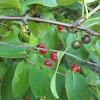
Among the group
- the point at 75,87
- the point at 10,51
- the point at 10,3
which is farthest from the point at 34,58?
the point at 10,3

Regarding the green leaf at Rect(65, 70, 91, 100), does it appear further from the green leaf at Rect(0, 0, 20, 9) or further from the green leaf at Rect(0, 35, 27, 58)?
the green leaf at Rect(0, 0, 20, 9)

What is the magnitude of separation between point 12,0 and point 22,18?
7 cm

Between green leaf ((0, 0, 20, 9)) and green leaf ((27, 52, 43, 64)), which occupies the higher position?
green leaf ((0, 0, 20, 9))

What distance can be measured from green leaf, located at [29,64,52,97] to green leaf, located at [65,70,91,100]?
96 mm

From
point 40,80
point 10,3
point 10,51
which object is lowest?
point 40,80

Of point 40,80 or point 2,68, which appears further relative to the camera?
point 2,68

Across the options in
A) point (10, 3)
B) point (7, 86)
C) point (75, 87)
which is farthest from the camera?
point (7, 86)

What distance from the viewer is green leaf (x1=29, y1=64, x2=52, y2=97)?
966 mm

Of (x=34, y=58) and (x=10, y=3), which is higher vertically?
(x=10, y=3)

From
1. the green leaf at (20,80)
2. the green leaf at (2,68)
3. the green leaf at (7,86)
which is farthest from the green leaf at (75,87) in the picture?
the green leaf at (2,68)

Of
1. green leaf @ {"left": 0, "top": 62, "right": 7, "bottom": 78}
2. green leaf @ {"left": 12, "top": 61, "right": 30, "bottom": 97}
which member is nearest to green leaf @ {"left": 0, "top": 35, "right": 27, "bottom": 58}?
green leaf @ {"left": 12, "top": 61, "right": 30, "bottom": 97}

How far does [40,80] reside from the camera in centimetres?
100

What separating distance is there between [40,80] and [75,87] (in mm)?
167

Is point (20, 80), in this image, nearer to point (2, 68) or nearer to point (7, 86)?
point (7, 86)
